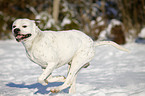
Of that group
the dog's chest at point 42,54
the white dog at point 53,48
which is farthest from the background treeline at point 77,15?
the dog's chest at point 42,54

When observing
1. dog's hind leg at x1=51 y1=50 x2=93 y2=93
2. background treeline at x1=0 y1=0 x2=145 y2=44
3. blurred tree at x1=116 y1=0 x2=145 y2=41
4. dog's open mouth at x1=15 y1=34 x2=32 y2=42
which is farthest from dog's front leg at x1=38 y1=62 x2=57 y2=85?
blurred tree at x1=116 y1=0 x2=145 y2=41

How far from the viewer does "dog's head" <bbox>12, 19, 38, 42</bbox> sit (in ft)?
9.84

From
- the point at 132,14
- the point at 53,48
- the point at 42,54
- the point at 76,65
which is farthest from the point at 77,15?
the point at 42,54

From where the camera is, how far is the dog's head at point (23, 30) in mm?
2998

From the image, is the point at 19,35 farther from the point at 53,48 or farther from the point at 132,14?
the point at 132,14

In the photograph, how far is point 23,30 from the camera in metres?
3.02

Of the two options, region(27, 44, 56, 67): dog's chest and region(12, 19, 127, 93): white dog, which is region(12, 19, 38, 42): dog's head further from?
region(27, 44, 56, 67): dog's chest

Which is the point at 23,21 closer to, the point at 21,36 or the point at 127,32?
the point at 21,36

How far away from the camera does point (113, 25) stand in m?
15.9

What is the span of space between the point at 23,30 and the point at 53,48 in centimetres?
59

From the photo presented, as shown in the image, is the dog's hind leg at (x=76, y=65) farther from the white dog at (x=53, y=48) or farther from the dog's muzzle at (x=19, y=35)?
the dog's muzzle at (x=19, y=35)

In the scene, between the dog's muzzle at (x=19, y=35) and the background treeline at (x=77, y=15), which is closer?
the dog's muzzle at (x=19, y=35)

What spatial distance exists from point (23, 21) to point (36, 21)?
0.24m

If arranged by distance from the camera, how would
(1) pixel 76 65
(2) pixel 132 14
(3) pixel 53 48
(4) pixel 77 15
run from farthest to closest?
1. (4) pixel 77 15
2. (2) pixel 132 14
3. (1) pixel 76 65
4. (3) pixel 53 48
